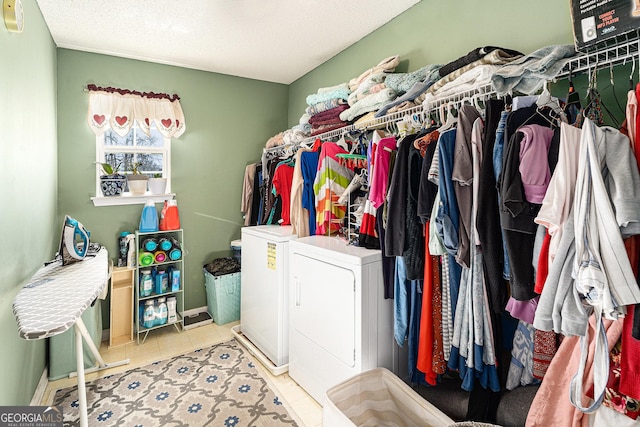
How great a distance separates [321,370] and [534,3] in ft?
7.78

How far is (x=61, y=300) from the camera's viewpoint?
1476 mm

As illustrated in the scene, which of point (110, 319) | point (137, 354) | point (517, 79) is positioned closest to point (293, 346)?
point (137, 354)

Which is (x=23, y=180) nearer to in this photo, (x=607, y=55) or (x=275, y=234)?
(x=275, y=234)

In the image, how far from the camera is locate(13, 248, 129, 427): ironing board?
4.03ft

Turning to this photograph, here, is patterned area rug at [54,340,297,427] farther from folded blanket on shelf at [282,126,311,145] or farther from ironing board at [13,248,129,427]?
folded blanket on shelf at [282,126,311,145]

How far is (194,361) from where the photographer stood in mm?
2549

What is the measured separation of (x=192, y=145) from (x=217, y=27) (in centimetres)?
128

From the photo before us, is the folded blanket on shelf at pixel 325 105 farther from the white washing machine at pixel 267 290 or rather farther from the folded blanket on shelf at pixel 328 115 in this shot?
the white washing machine at pixel 267 290

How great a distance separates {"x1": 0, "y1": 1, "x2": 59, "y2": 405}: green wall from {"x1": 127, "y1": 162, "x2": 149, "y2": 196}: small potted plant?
63 centimetres

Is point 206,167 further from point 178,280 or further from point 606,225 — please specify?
point 606,225

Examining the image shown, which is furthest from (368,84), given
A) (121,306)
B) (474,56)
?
(121,306)

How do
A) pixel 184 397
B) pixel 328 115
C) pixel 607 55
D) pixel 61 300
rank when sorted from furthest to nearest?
pixel 328 115, pixel 184 397, pixel 61 300, pixel 607 55

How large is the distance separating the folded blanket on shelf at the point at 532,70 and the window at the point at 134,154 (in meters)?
3.06

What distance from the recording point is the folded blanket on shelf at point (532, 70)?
4.02 feet
